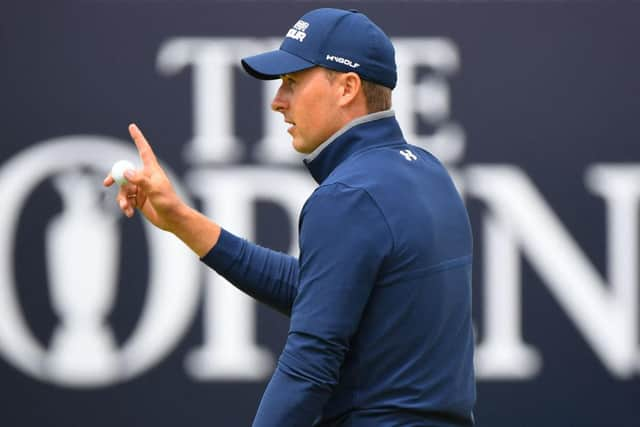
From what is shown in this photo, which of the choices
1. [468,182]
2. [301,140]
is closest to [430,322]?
[301,140]

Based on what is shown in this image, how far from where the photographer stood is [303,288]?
87.9 inches

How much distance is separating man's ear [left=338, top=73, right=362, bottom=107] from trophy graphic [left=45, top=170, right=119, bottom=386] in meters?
2.41

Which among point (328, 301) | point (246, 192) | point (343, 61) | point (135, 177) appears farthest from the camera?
point (246, 192)

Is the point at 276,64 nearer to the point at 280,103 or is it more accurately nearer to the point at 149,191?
the point at 280,103

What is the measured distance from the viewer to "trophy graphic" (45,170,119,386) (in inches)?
183

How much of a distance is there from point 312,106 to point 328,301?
427 mm

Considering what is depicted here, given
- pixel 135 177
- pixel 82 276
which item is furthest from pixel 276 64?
pixel 82 276

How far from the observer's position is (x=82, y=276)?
4688 mm

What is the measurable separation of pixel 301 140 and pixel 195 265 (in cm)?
226

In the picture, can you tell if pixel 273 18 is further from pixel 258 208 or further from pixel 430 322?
pixel 430 322

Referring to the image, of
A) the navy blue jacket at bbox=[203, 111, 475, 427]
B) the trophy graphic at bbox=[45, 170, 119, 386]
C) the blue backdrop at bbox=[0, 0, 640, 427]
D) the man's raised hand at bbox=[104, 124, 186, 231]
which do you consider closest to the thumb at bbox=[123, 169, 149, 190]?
the man's raised hand at bbox=[104, 124, 186, 231]

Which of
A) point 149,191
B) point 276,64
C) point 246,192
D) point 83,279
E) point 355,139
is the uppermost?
point 276,64

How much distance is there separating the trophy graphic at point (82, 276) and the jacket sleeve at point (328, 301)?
8.36ft

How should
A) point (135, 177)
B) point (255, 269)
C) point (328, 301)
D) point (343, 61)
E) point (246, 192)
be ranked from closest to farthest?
point (328, 301) → point (343, 61) → point (135, 177) → point (255, 269) → point (246, 192)
